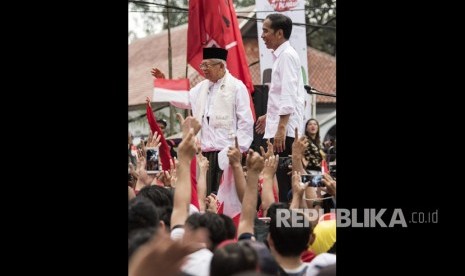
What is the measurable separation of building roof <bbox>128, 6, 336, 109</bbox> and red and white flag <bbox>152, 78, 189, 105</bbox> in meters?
21.6

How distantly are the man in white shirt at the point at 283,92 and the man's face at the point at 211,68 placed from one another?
507mm

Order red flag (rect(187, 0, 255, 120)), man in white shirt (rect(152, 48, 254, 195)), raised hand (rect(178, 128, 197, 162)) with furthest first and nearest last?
man in white shirt (rect(152, 48, 254, 195)) → red flag (rect(187, 0, 255, 120)) → raised hand (rect(178, 128, 197, 162))

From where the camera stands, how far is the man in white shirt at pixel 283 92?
8.16m

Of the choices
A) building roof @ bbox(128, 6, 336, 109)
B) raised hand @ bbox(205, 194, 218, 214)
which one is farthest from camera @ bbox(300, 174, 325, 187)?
building roof @ bbox(128, 6, 336, 109)

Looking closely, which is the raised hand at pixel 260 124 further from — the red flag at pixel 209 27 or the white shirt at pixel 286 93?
the red flag at pixel 209 27

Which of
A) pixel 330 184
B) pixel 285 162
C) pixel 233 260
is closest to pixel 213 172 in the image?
pixel 285 162

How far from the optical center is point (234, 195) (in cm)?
711

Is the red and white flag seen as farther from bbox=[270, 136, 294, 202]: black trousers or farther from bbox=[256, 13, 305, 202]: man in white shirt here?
bbox=[270, 136, 294, 202]: black trousers

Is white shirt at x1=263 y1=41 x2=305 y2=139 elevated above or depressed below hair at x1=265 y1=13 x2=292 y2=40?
below

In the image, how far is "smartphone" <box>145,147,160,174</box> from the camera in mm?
7445
